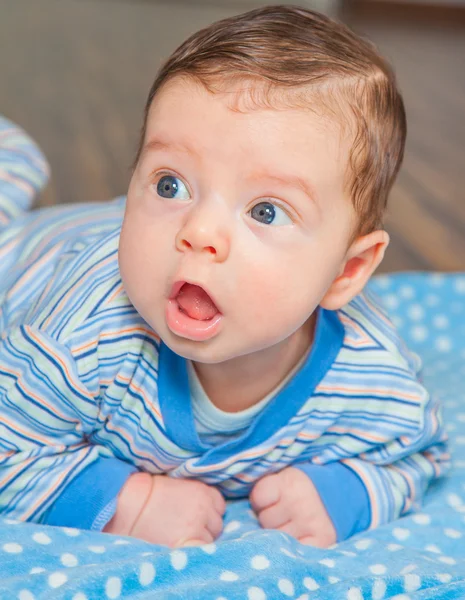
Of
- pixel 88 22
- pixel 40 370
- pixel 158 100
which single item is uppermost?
pixel 158 100

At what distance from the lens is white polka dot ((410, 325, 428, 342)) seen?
1.40 m

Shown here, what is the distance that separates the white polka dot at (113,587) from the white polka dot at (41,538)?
0.34 ft

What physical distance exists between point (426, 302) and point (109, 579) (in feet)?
2.80

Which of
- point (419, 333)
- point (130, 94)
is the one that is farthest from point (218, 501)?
point (130, 94)

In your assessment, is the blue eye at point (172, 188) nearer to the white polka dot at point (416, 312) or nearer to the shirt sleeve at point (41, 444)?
the shirt sleeve at point (41, 444)

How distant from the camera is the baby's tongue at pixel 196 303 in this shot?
2.46 feet

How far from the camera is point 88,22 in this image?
4504 mm

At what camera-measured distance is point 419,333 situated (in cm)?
141

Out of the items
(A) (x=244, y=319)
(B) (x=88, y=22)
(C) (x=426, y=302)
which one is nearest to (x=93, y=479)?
(A) (x=244, y=319)

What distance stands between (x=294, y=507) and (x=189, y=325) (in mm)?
272

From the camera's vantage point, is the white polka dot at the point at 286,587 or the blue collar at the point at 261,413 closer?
the white polka dot at the point at 286,587

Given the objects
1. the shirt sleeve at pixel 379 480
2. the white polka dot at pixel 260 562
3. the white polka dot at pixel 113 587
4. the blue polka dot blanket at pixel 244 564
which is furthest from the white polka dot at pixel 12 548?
the shirt sleeve at pixel 379 480

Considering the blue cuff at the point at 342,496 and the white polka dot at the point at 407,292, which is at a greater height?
the blue cuff at the point at 342,496

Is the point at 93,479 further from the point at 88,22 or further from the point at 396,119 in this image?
the point at 88,22
